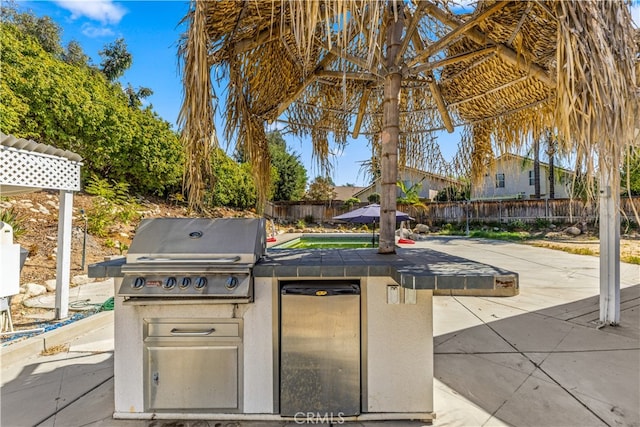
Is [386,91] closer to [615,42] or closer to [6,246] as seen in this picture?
[615,42]

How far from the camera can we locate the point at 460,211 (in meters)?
20.3

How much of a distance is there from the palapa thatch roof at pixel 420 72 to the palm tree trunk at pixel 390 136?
3 cm

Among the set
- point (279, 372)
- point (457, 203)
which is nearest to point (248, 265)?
point (279, 372)

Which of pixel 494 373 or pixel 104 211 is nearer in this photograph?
pixel 494 373

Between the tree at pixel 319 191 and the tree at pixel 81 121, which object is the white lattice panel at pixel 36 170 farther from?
the tree at pixel 319 191

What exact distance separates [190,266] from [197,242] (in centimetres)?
21

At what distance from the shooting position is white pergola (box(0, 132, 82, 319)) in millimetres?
3535

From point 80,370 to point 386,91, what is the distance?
13.7ft

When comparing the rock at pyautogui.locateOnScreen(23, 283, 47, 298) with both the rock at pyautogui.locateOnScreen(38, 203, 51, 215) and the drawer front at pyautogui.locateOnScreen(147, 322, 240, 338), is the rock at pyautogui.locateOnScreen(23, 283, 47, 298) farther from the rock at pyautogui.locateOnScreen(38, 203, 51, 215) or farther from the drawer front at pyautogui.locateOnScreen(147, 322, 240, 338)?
the drawer front at pyautogui.locateOnScreen(147, 322, 240, 338)

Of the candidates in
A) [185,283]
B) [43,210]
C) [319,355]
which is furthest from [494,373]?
[43,210]

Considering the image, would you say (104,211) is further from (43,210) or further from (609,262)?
(609,262)

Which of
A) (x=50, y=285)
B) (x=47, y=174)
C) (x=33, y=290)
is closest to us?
(x=47, y=174)

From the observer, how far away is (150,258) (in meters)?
2.12

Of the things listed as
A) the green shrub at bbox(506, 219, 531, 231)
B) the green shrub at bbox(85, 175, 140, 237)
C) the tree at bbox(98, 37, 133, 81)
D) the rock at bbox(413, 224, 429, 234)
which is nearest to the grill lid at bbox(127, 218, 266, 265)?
the green shrub at bbox(85, 175, 140, 237)
